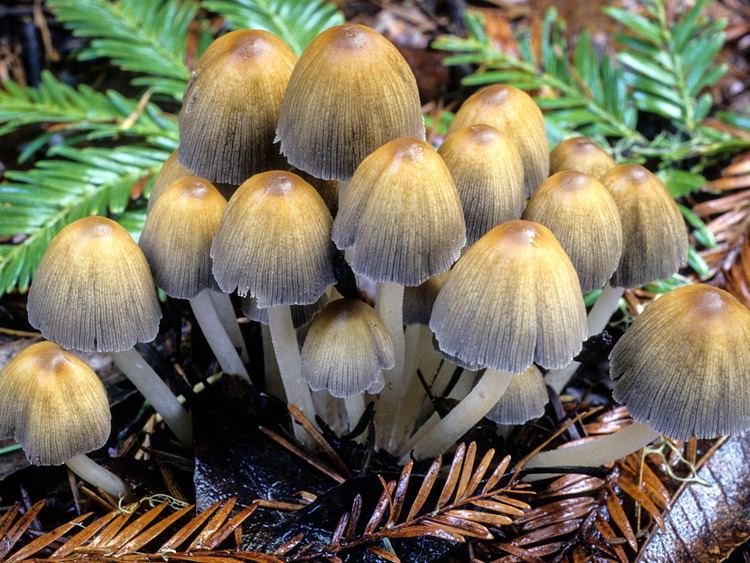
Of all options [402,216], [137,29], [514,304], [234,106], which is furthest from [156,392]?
[137,29]

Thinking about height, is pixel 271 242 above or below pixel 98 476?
above

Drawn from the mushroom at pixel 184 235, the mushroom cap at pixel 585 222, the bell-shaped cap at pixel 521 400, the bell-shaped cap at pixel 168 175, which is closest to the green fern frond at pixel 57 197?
the bell-shaped cap at pixel 168 175

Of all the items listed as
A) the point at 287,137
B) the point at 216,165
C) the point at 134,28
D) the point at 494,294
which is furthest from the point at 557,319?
the point at 134,28

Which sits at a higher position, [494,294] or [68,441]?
[494,294]

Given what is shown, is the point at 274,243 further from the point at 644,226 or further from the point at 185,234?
the point at 644,226

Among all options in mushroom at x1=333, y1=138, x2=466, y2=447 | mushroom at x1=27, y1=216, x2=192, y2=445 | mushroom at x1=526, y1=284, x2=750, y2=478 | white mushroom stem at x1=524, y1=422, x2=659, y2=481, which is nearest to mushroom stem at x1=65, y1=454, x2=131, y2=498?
mushroom at x1=27, y1=216, x2=192, y2=445

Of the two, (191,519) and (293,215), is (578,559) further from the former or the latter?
(293,215)
